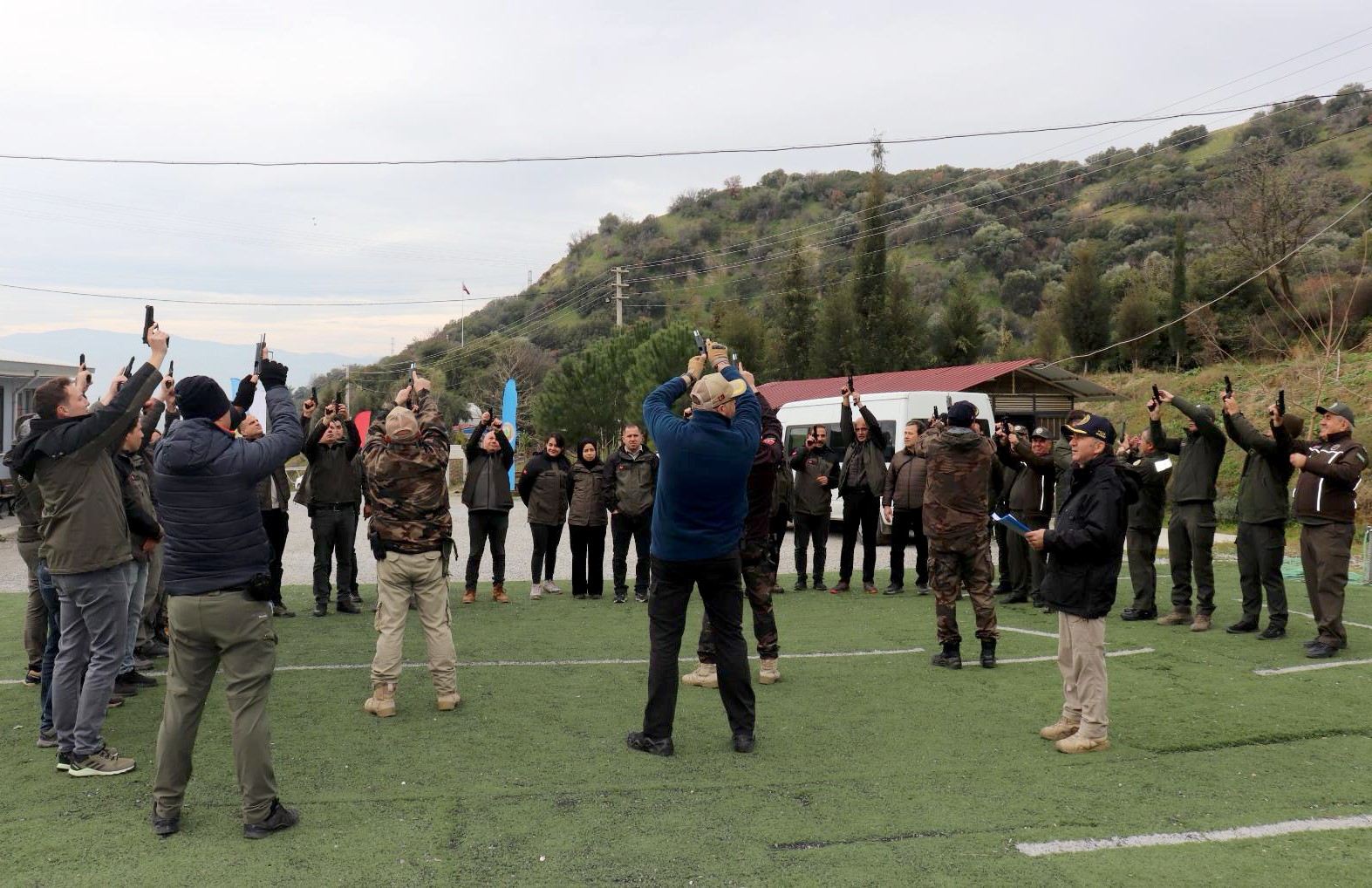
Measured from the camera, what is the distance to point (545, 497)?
10.4m

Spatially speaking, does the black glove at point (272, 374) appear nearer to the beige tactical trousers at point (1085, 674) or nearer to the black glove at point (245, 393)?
the black glove at point (245, 393)

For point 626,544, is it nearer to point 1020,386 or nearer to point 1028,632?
point 1028,632

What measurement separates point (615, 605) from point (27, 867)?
6.45 meters

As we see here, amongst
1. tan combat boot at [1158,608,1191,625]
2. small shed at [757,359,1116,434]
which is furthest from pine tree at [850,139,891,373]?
tan combat boot at [1158,608,1191,625]

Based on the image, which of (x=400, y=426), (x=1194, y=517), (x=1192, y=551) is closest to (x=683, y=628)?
(x=400, y=426)

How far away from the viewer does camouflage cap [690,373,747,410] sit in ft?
16.3

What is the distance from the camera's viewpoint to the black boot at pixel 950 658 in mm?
7035

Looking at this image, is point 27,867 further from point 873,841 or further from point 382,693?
point 873,841

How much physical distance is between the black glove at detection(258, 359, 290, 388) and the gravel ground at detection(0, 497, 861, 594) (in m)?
6.59

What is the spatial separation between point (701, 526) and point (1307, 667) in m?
4.79

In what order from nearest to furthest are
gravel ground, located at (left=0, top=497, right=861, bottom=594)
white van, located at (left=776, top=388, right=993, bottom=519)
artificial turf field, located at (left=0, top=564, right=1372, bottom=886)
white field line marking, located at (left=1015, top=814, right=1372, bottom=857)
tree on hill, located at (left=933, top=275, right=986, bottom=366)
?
1. artificial turf field, located at (left=0, top=564, right=1372, bottom=886)
2. white field line marking, located at (left=1015, top=814, right=1372, bottom=857)
3. gravel ground, located at (left=0, top=497, right=861, bottom=594)
4. white van, located at (left=776, top=388, right=993, bottom=519)
5. tree on hill, located at (left=933, top=275, right=986, bottom=366)

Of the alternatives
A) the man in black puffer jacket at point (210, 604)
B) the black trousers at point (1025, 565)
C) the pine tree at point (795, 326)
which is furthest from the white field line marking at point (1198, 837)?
the pine tree at point (795, 326)

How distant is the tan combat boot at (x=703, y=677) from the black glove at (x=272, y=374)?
3273 millimetres

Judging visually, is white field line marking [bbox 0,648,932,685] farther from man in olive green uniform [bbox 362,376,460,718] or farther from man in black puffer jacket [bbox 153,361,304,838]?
man in black puffer jacket [bbox 153,361,304,838]
